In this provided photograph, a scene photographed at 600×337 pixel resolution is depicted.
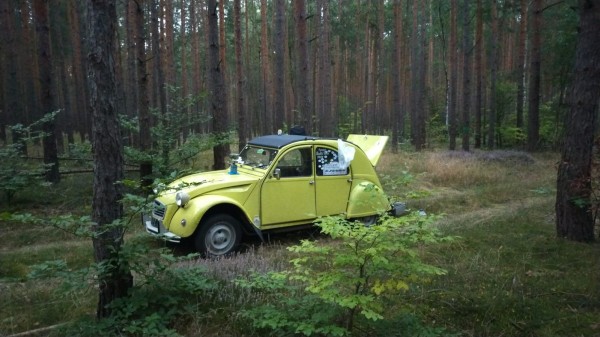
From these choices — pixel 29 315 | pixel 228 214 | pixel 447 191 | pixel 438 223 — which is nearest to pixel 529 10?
pixel 447 191

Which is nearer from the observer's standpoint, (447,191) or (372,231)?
(372,231)

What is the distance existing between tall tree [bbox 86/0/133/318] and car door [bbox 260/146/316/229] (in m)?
3.39

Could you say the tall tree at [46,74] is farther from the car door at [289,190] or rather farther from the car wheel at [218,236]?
the car door at [289,190]

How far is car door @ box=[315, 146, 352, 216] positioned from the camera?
7895mm

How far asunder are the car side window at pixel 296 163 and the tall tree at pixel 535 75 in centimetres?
1467

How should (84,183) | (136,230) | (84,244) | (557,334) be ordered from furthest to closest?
(84,183) < (136,230) < (84,244) < (557,334)

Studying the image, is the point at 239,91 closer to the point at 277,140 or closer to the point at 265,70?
the point at 277,140

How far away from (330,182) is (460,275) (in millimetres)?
3162

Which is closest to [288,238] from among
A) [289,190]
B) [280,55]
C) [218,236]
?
[289,190]

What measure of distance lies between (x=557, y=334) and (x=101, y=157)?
4.67m

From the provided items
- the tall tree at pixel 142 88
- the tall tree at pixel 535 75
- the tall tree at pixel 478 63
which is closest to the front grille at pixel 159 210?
the tall tree at pixel 142 88

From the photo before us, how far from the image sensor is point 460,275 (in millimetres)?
5414

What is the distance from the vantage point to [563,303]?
4.70 metres

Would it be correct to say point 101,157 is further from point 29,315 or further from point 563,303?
point 563,303
